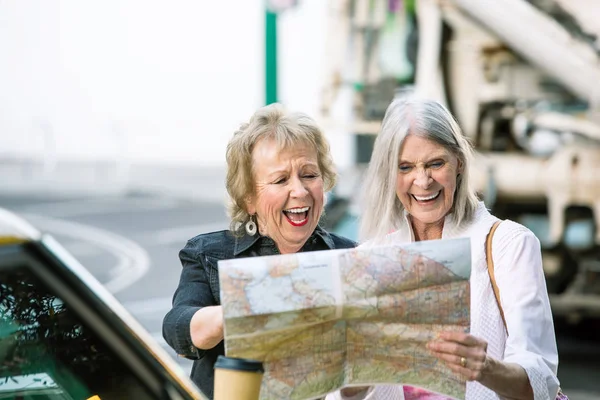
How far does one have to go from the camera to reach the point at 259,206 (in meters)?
2.38

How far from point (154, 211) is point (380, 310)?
15.3 m

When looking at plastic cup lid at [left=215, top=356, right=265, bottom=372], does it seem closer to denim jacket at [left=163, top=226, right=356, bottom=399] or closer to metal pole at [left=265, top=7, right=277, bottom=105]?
denim jacket at [left=163, top=226, right=356, bottom=399]

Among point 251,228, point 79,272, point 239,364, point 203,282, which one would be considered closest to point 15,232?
point 79,272

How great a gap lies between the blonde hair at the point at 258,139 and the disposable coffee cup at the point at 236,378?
68 centimetres

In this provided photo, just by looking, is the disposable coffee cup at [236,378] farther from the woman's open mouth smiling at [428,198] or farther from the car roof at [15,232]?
the woman's open mouth smiling at [428,198]

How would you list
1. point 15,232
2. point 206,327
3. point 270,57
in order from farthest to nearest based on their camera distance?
point 270,57 → point 206,327 → point 15,232

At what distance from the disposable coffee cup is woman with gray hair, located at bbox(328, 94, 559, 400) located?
1.09ft

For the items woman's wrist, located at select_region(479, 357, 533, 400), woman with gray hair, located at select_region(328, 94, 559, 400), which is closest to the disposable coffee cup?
woman with gray hair, located at select_region(328, 94, 559, 400)

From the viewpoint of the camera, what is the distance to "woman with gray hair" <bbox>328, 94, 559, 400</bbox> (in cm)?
202

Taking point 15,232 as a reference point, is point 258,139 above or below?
above

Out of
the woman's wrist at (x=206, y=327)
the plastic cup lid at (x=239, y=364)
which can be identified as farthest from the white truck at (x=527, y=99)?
the plastic cup lid at (x=239, y=364)

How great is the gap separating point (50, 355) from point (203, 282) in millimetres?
582

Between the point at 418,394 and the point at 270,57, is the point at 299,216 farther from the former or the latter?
the point at 270,57

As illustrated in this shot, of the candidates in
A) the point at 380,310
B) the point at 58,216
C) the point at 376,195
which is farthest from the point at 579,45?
the point at 58,216
